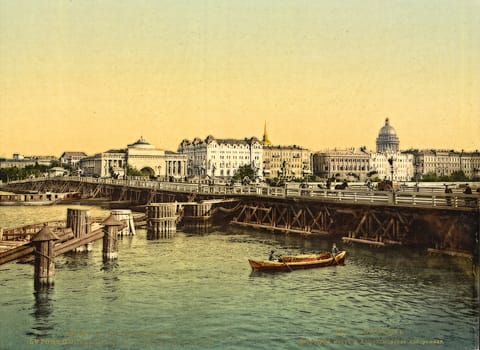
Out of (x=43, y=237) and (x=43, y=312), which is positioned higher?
(x=43, y=237)

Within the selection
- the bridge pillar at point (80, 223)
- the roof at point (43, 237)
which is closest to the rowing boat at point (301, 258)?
the roof at point (43, 237)

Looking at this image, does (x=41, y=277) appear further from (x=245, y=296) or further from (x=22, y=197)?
(x=22, y=197)

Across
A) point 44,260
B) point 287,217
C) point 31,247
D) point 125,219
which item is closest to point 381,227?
point 287,217

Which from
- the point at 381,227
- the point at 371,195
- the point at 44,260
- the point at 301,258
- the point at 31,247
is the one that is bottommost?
the point at 301,258

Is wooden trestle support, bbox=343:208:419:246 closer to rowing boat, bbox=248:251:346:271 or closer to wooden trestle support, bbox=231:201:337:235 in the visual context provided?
wooden trestle support, bbox=231:201:337:235

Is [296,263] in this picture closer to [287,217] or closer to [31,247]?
[31,247]

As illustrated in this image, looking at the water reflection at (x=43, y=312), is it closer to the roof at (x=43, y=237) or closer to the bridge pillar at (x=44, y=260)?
the bridge pillar at (x=44, y=260)
